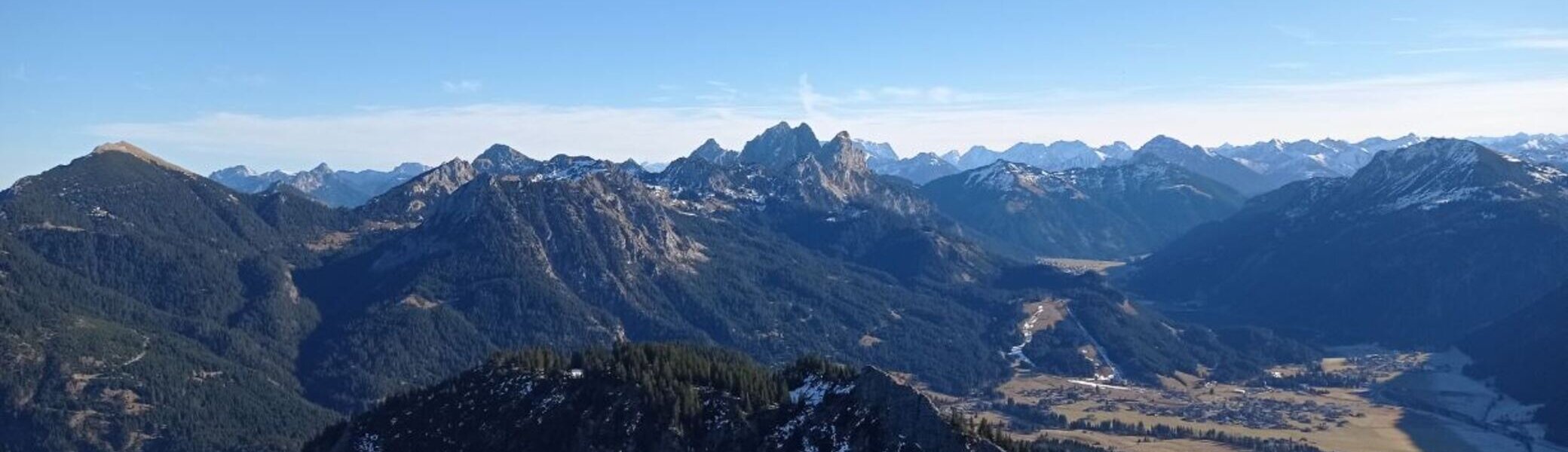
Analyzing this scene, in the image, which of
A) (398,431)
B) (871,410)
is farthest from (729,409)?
(398,431)

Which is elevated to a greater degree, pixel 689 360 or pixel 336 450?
pixel 689 360

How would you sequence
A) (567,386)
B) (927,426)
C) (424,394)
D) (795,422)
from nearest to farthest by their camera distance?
1. (927,426)
2. (795,422)
3. (567,386)
4. (424,394)

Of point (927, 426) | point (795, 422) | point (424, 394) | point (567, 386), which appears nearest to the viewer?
point (927, 426)

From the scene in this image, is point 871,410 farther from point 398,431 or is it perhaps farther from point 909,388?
point 398,431

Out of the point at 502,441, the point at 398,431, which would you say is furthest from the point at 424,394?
the point at 502,441

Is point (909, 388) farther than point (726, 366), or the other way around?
point (726, 366)

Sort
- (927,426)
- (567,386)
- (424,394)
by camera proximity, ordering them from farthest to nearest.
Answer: (424,394)
(567,386)
(927,426)

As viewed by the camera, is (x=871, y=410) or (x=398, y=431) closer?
(x=871, y=410)

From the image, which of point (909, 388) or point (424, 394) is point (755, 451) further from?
point (424, 394)

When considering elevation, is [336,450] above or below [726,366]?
below
